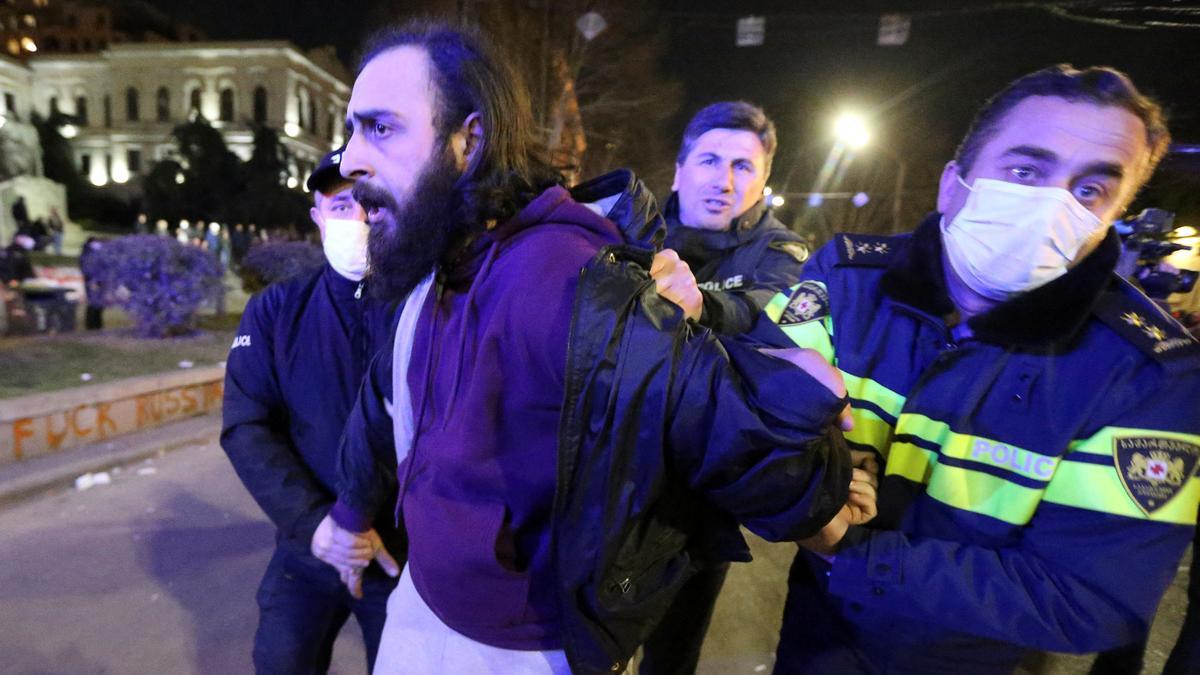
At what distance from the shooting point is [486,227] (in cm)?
127

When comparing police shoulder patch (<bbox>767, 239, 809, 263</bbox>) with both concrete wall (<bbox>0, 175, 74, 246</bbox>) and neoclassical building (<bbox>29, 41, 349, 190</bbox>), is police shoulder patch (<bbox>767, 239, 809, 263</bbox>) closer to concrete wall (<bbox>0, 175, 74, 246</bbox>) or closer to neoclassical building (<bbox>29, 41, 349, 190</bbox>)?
concrete wall (<bbox>0, 175, 74, 246</bbox>)

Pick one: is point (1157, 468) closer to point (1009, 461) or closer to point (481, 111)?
point (1009, 461)

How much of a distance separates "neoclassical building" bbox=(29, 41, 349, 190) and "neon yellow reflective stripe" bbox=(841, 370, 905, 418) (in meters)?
51.4

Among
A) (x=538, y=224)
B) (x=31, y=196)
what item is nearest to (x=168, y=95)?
(x=31, y=196)

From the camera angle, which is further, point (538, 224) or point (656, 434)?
point (538, 224)

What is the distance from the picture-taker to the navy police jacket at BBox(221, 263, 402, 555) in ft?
6.51

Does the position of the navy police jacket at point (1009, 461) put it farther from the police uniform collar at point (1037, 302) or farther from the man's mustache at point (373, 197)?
the man's mustache at point (373, 197)

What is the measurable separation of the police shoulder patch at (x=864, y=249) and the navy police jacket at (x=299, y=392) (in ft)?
4.52

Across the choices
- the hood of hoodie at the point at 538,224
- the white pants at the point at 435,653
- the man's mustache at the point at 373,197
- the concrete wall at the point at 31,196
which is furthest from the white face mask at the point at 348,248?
the concrete wall at the point at 31,196

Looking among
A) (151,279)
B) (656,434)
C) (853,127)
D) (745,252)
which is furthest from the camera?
(853,127)

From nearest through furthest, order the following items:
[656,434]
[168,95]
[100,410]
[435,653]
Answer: [656,434] < [435,653] < [100,410] < [168,95]

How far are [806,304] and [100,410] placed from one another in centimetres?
577

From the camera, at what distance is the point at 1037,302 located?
4.27ft

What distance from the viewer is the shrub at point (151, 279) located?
7219 mm
